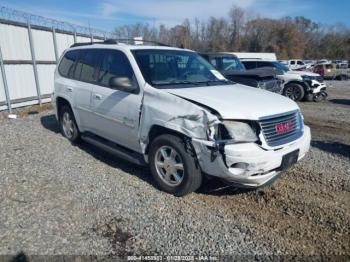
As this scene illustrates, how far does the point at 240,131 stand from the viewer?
3.35 m

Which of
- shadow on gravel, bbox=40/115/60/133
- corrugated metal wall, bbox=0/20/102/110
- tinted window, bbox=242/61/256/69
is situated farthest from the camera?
tinted window, bbox=242/61/256/69

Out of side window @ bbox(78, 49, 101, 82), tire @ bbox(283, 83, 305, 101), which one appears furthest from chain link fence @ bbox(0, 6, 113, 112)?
tire @ bbox(283, 83, 305, 101)

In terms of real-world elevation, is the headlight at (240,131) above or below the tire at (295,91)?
above

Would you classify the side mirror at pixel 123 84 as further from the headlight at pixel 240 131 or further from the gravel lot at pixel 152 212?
the headlight at pixel 240 131

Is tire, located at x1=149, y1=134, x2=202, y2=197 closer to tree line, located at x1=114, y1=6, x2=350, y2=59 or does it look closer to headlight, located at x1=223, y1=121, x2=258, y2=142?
headlight, located at x1=223, y1=121, x2=258, y2=142

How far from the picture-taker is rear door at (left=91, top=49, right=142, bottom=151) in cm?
418

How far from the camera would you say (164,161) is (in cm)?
390

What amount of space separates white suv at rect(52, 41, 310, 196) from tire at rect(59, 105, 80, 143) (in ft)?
1.76

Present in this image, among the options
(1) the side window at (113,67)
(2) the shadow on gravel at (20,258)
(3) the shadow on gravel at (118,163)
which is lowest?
(3) the shadow on gravel at (118,163)

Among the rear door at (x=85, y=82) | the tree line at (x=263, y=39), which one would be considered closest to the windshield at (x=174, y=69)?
the rear door at (x=85, y=82)

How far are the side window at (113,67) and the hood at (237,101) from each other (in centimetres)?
85

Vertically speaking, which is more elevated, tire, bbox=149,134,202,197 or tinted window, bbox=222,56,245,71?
tinted window, bbox=222,56,245,71

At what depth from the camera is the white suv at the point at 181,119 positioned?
335 centimetres

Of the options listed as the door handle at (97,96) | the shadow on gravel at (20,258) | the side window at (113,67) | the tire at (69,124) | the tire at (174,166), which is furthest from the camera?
the tire at (69,124)
